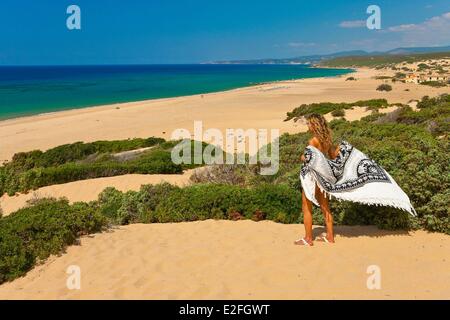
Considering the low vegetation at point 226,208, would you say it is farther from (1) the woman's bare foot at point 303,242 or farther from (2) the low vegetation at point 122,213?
(1) the woman's bare foot at point 303,242

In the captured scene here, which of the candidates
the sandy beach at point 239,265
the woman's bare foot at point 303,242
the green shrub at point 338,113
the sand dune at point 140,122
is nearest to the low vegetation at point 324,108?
the sand dune at point 140,122

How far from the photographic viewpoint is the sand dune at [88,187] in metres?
12.0

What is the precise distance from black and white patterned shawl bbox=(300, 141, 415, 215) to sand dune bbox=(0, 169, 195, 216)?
6296mm

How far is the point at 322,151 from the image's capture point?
6086 millimetres

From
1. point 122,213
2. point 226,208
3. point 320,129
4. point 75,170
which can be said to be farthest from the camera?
point 75,170

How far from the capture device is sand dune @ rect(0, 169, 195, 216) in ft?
39.2

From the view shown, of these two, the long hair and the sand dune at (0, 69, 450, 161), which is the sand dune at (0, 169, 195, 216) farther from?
the sand dune at (0, 69, 450, 161)

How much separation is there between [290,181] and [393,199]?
3147 mm

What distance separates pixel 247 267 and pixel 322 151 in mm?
1992

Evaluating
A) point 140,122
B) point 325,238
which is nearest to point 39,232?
point 325,238

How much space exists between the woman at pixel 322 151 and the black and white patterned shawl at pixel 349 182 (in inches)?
5.1

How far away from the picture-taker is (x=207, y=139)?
21.3 metres

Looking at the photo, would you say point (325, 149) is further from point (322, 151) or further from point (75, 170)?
point (75, 170)
